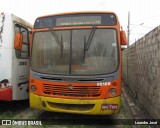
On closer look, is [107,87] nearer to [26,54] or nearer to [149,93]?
[149,93]

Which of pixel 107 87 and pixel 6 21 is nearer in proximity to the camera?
pixel 107 87

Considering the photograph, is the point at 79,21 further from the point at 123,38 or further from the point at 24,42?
the point at 24,42

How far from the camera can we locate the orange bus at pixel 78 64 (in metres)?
7.09

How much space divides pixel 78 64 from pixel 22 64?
228cm

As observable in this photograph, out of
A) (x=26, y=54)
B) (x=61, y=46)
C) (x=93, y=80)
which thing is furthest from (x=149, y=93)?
(x=26, y=54)

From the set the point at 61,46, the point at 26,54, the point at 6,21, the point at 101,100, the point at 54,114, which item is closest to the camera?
the point at 101,100

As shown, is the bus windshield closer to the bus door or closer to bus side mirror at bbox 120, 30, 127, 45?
bus side mirror at bbox 120, 30, 127, 45

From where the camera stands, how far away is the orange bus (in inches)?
279

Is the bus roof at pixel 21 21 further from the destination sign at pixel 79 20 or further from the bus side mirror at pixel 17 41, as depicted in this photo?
the destination sign at pixel 79 20

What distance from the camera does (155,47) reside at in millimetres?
7309

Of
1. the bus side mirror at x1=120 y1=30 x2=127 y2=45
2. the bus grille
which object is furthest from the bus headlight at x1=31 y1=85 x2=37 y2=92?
the bus side mirror at x1=120 y1=30 x2=127 y2=45

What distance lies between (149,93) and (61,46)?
2.85 metres

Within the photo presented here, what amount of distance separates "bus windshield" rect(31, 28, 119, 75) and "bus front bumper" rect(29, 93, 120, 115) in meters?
0.69

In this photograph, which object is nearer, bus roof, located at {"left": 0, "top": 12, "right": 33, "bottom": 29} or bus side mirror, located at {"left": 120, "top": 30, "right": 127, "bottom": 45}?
bus side mirror, located at {"left": 120, "top": 30, "right": 127, "bottom": 45}
